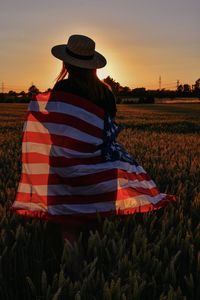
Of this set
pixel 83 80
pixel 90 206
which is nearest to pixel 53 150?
pixel 90 206

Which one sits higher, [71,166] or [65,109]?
[65,109]

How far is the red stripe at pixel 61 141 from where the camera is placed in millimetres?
3533

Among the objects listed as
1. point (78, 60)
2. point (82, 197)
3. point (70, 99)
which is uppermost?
point (78, 60)

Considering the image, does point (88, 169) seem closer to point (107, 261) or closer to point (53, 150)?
point (53, 150)

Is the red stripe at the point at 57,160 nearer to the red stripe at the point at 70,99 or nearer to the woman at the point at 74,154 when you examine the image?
the woman at the point at 74,154

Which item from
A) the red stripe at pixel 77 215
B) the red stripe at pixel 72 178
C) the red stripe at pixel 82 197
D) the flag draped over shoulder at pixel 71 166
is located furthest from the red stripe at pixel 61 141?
the red stripe at pixel 77 215

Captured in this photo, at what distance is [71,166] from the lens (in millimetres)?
3457

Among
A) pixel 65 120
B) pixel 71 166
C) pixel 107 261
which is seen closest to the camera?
pixel 107 261

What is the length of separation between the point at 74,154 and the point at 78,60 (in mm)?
676

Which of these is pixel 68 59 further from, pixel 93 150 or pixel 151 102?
pixel 151 102

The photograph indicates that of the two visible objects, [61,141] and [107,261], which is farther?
[61,141]

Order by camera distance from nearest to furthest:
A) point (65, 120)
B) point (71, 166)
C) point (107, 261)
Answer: point (107, 261), point (71, 166), point (65, 120)

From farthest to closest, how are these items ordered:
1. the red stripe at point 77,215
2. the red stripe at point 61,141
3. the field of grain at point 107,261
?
1. the red stripe at point 61,141
2. the red stripe at point 77,215
3. the field of grain at point 107,261

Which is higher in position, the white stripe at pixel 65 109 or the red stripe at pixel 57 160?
the white stripe at pixel 65 109
